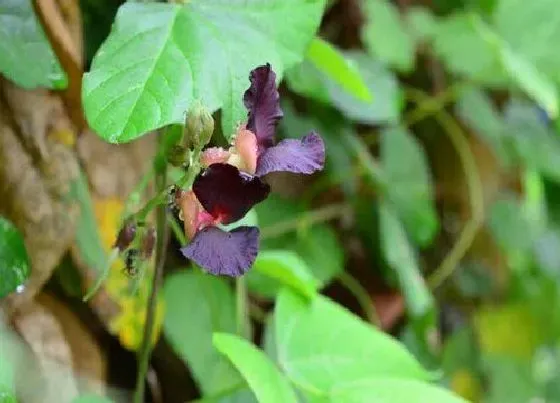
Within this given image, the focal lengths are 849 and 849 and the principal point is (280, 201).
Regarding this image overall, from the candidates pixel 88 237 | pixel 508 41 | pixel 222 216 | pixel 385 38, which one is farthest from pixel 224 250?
pixel 508 41

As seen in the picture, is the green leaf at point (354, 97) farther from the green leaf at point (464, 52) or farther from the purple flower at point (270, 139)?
the purple flower at point (270, 139)

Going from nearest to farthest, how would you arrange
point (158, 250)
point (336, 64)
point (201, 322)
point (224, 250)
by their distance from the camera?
point (224, 250) < point (158, 250) < point (336, 64) < point (201, 322)

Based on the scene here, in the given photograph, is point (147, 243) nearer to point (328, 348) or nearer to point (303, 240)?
point (328, 348)

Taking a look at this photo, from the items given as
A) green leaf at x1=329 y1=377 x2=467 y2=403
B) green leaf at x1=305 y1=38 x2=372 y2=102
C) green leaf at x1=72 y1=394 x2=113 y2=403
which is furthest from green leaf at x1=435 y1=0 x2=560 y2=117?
green leaf at x1=72 y1=394 x2=113 y2=403

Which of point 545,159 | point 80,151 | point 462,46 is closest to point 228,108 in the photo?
point 80,151

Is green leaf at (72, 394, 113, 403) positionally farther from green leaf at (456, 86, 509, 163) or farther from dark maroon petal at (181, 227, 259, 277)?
green leaf at (456, 86, 509, 163)

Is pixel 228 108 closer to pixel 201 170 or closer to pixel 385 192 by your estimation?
pixel 201 170

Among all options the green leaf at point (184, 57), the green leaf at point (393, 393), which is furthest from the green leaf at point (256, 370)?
the green leaf at point (184, 57)
